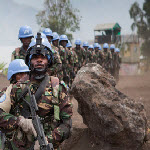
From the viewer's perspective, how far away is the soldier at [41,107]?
2.13m

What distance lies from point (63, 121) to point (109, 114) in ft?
6.70

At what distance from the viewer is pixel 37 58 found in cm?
230

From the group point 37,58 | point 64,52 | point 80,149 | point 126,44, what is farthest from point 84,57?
point 126,44

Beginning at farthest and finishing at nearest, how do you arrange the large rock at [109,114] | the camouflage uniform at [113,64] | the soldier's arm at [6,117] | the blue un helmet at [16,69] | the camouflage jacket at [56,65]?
the camouflage uniform at [113,64], the camouflage jacket at [56,65], the large rock at [109,114], the blue un helmet at [16,69], the soldier's arm at [6,117]

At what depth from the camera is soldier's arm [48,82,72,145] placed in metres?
2.11

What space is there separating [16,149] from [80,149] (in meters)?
2.58

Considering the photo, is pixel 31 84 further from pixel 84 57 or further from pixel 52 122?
pixel 84 57

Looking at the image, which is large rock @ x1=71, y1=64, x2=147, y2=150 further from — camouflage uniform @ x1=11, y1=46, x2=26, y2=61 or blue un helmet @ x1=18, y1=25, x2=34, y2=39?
blue un helmet @ x1=18, y1=25, x2=34, y2=39

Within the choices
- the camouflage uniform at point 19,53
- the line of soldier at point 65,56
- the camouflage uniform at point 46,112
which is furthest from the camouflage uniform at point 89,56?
the camouflage uniform at point 46,112

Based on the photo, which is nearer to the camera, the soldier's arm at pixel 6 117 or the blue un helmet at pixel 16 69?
the soldier's arm at pixel 6 117

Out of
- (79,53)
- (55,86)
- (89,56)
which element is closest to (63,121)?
(55,86)

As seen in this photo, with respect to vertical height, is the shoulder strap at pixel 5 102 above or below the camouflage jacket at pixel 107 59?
above

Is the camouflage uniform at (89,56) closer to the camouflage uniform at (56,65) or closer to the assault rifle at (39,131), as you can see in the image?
the camouflage uniform at (56,65)

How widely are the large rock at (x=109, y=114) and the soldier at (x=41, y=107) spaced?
6.56 feet
